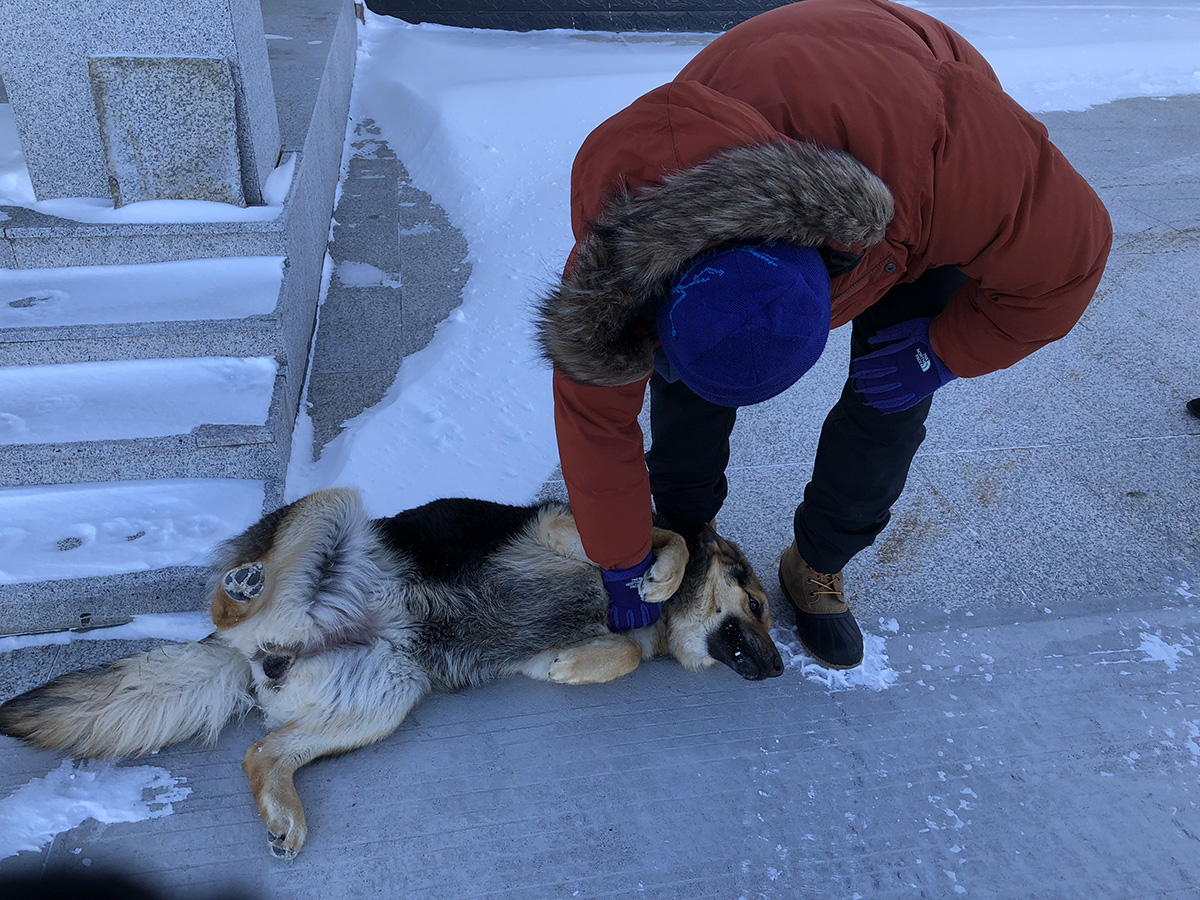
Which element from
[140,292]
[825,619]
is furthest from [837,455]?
[140,292]

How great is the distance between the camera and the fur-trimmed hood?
1.40 meters

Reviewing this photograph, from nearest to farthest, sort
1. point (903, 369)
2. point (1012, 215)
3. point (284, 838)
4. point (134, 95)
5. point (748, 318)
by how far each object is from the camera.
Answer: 1. point (748, 318)
2. point (1012, 215)
3. point (284, 838)
4. point (903, 369)
5. point (134, 95)

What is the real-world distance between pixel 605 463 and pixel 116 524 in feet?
5.46

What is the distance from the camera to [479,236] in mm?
4523

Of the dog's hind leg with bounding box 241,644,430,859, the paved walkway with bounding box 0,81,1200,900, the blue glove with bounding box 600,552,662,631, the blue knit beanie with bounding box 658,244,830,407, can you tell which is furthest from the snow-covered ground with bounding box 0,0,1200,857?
the blue knit beanie with bounding box 658,244,830,407

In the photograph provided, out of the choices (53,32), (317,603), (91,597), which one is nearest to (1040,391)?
(317,603)

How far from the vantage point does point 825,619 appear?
2486 mm

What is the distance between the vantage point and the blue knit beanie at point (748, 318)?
4.33 ft

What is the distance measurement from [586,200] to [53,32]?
7.94 ft

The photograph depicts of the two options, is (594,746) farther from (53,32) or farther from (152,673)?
(53,32)

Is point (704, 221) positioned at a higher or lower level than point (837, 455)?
higher

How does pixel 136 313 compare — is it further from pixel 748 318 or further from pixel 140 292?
pixel 748 318

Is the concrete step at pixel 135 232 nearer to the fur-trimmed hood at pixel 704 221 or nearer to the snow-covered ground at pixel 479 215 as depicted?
the snow-covered ground at pixel 479 215

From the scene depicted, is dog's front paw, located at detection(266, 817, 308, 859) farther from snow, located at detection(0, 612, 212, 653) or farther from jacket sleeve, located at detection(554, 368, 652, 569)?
jacket sleeve, located at detection(554, 368, 652, 569)
